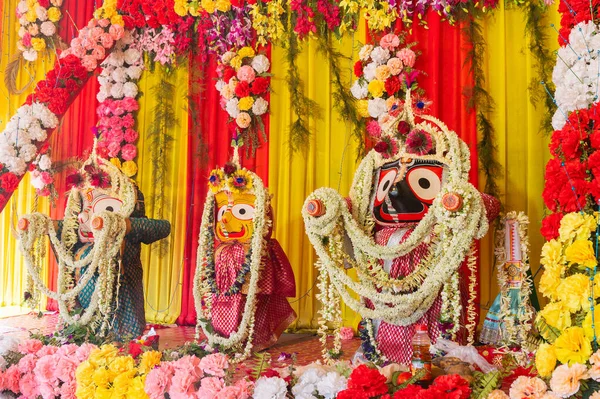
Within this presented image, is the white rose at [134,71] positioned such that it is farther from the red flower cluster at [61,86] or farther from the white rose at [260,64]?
the white rose at [260,64]

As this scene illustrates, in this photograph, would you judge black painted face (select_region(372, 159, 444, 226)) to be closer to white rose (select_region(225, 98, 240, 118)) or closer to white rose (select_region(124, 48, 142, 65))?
white rose (select_region(225, 98, 240, 118))

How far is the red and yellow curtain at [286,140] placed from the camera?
14.9 ft

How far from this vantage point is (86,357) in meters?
3.56

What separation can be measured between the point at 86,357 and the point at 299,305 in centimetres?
214

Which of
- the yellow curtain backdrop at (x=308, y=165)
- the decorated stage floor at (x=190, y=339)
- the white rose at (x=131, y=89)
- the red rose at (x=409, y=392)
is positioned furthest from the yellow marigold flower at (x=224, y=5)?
the red rose at (x=409, y=392)

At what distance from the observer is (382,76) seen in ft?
16.0

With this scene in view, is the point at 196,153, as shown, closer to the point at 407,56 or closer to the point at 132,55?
the point at 132,55

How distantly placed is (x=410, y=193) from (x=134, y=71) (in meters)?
3.63

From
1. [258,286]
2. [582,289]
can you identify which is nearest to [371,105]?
[258,286]

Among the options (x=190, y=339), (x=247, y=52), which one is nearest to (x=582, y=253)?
(x=190, y=339)

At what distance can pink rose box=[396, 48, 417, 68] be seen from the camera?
4855 mm

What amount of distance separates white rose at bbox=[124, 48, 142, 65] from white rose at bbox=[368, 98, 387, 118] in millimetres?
2697

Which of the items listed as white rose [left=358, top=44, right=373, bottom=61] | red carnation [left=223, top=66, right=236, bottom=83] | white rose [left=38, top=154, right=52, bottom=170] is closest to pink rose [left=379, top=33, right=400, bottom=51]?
white rose [left=358, top=44, right=373, bottom=61]

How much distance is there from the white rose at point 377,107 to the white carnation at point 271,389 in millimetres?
2604
